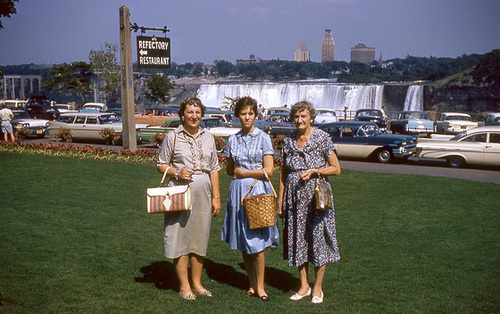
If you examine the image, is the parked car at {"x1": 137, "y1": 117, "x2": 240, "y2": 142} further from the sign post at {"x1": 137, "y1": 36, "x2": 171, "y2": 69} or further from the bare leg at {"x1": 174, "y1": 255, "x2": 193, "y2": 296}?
the bare leg at {"x1": 174, "y1": 255, "x2": 193, "y2": 296}

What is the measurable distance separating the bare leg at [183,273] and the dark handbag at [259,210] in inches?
30.6

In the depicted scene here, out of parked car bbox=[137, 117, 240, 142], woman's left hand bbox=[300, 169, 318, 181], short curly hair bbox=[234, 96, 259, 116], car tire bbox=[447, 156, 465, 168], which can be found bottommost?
car tire bbox=[447, 156, 465, 168]

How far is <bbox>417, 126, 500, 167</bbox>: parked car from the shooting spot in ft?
55.0

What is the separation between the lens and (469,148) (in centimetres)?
1708

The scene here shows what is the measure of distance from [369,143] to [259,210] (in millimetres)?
14691

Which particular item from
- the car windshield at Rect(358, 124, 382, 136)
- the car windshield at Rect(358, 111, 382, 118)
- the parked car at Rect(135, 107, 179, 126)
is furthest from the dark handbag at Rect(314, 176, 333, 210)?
the car windshield at Rect(358, 111, 382, 118)

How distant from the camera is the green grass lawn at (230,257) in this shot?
200 inches

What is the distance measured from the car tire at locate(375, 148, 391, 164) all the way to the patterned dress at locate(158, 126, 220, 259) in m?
14.5

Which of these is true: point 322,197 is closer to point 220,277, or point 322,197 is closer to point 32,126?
point 220,277

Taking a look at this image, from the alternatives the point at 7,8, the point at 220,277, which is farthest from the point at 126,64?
the point at 220,277

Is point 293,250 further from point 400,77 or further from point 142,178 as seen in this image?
point 400,77

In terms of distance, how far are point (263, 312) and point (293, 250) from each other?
651mm

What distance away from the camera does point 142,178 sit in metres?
13.2

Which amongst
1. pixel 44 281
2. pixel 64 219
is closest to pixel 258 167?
pixel 44 281
